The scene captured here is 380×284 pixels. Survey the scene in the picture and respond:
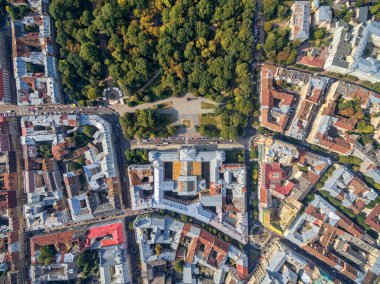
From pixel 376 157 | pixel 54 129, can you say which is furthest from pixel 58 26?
pixel 376 157

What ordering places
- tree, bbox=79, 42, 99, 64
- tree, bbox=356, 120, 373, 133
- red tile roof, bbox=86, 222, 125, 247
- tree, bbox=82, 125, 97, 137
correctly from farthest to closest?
1. red tile roof, bbox=86, 222, 125, 247
2. tree, bbox=82, 125, 97, 137
3. tree, bbox=356, 120, 373, 133
4. tree, bbox=79, 42, 99, 64

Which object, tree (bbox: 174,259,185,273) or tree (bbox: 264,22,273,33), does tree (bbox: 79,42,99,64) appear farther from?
tree (bbox: 174,259,185,273)

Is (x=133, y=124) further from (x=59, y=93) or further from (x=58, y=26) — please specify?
(x=58, y=26)

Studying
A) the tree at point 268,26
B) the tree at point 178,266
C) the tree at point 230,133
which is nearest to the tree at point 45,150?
the tree at point 178,266

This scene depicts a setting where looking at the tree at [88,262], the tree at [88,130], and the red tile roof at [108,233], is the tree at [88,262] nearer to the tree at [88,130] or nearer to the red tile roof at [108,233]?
the red tile roof at [108,233]

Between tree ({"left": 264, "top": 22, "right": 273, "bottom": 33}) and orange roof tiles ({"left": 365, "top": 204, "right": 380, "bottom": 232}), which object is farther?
orange roof tiles ({"left": 365, "top": 204, "right": 380, "bottom": 232})

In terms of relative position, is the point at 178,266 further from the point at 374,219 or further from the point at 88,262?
the point at 374,219

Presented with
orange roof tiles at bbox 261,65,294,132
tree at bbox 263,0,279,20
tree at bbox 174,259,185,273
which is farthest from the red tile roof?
tree at bbox 263,0,279,20

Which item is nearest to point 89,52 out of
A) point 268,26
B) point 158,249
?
point 268,26

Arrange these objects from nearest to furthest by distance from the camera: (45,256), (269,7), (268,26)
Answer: (269,7) < (45,256) < (268,26)

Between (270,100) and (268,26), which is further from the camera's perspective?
(270,100)

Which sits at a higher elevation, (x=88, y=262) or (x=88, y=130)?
(x=88, y=130)
